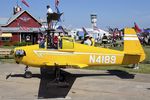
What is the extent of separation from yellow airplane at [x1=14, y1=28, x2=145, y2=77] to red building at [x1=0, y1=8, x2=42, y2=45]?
123ft

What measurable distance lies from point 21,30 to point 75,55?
42.3 metres

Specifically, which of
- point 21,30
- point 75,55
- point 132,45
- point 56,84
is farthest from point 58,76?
point 21,30

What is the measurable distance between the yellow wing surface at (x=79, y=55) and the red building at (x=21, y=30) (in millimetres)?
37402

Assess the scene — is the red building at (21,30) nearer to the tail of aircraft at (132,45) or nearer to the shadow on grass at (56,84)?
the shadow on grass at (56,84)

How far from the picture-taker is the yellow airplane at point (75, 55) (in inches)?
535

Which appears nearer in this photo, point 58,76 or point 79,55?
point 58,76

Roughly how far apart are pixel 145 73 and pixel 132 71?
2.44 feet

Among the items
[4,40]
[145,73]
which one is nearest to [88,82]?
[145,73]

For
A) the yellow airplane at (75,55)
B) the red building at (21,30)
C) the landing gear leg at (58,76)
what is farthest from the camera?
the red building at (21,30)

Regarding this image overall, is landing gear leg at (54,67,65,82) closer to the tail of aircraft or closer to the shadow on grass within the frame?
the shadow on grass

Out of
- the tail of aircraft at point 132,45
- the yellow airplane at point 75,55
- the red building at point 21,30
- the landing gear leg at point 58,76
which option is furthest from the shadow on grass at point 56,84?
the red building at point 21,30

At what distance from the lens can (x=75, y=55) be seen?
1376 centimetres

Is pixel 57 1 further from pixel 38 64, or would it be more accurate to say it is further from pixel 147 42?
pixel 147 42

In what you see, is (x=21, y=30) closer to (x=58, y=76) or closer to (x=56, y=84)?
(x=58, y=76)
